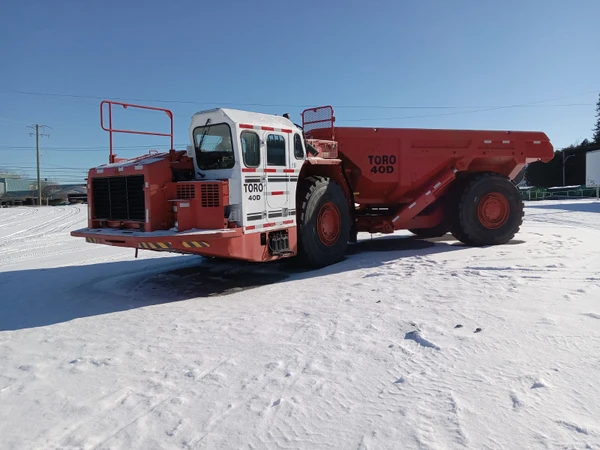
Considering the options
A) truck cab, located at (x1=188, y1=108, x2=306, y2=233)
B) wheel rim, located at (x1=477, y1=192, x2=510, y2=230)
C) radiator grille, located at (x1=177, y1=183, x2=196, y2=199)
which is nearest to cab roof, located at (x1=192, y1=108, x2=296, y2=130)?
truck cab, located at (x1=188, y1=108, x2=306, y2=233)

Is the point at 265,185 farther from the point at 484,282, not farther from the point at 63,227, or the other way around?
the point at 63,227

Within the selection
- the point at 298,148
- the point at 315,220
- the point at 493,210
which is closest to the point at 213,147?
the point at 298,148

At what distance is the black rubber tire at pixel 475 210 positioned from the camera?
994 cm

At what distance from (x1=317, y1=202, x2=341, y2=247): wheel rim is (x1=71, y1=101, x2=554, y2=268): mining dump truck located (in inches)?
Answer: 0.8

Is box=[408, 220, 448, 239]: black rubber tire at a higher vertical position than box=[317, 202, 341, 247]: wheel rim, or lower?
lower

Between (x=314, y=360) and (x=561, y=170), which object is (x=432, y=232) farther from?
(x=561, y=170)

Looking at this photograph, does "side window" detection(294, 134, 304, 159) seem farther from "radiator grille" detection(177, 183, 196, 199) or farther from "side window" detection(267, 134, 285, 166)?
"radiator grille" detection(177, 183, 196, 199)

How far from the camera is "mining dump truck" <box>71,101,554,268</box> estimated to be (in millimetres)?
6637

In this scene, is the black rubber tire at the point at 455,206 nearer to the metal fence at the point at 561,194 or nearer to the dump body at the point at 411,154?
the dump body at the point at 411,154

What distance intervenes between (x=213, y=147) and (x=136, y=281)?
2585mm

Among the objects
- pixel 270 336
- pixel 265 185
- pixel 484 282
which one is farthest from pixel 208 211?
pixel 484 282

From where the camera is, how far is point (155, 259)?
9.99 meters

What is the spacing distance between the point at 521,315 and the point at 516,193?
627 cm

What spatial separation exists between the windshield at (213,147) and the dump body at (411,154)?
2595 millimetres
